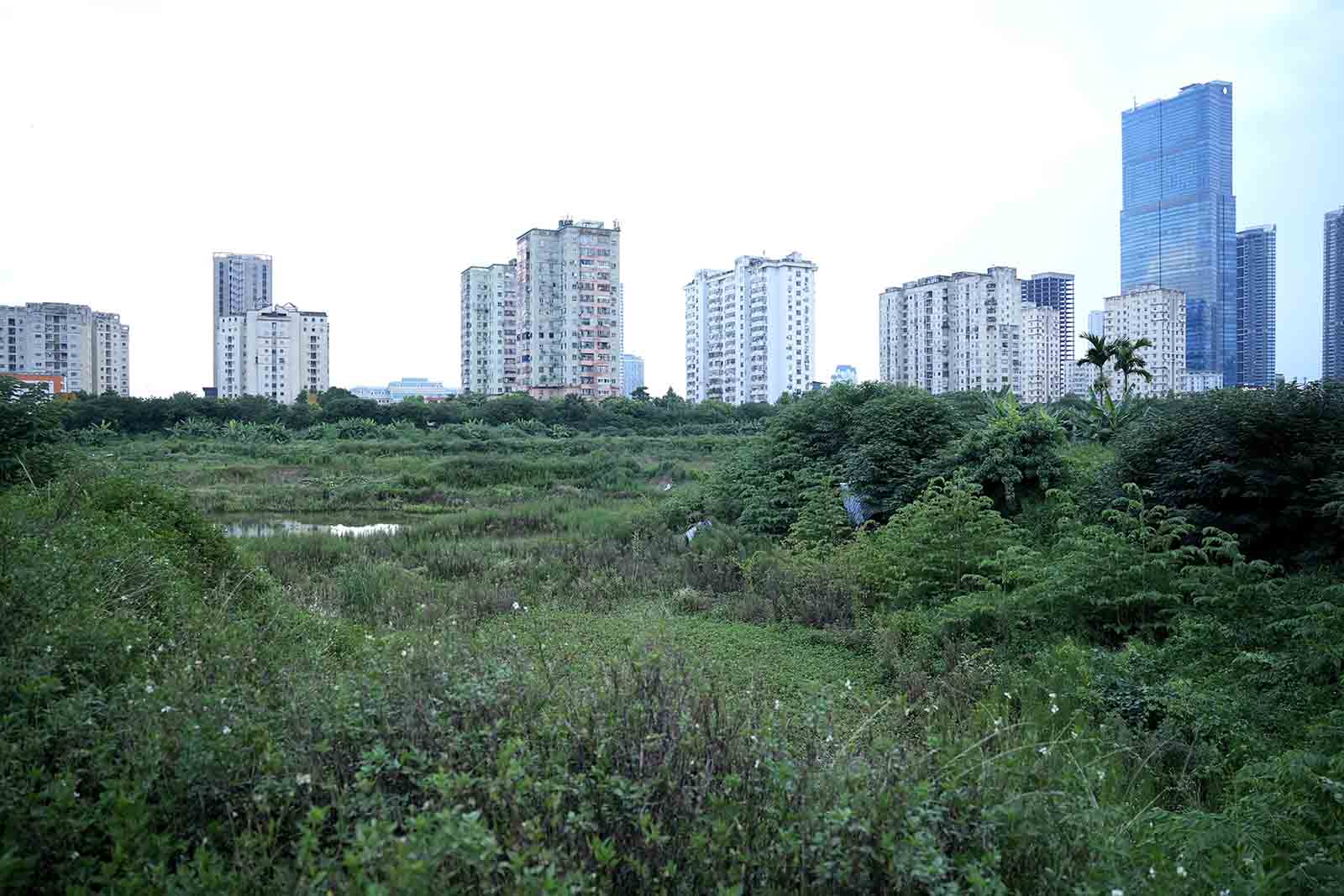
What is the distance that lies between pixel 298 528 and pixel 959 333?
6916 cm

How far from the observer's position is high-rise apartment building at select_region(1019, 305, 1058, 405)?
7875 cm

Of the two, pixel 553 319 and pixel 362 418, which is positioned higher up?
pixel 553 319

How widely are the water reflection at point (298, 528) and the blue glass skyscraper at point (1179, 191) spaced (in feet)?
449

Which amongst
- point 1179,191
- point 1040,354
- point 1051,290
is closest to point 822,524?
point 1040,354

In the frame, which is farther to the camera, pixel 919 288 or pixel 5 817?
pixel 919 288

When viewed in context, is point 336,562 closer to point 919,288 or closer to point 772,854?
point 772,854

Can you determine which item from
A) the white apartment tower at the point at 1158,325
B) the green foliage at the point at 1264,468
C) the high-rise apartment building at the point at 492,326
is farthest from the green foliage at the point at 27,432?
the white apartment tower at the point at 1158,325

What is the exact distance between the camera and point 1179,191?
520 feet

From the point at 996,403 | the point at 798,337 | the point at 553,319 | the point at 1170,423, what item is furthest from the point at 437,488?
the point at 798,337

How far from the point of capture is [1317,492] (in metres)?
7.62

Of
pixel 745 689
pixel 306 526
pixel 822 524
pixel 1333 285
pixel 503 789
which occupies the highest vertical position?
pixel 1333 285

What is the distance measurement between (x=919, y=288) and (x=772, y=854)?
8268cm

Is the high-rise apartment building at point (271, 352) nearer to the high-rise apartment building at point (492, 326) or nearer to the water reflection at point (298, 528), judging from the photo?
the high-rise apartment building at point (492, 326)

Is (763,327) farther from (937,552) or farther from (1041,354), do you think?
(937,552)
